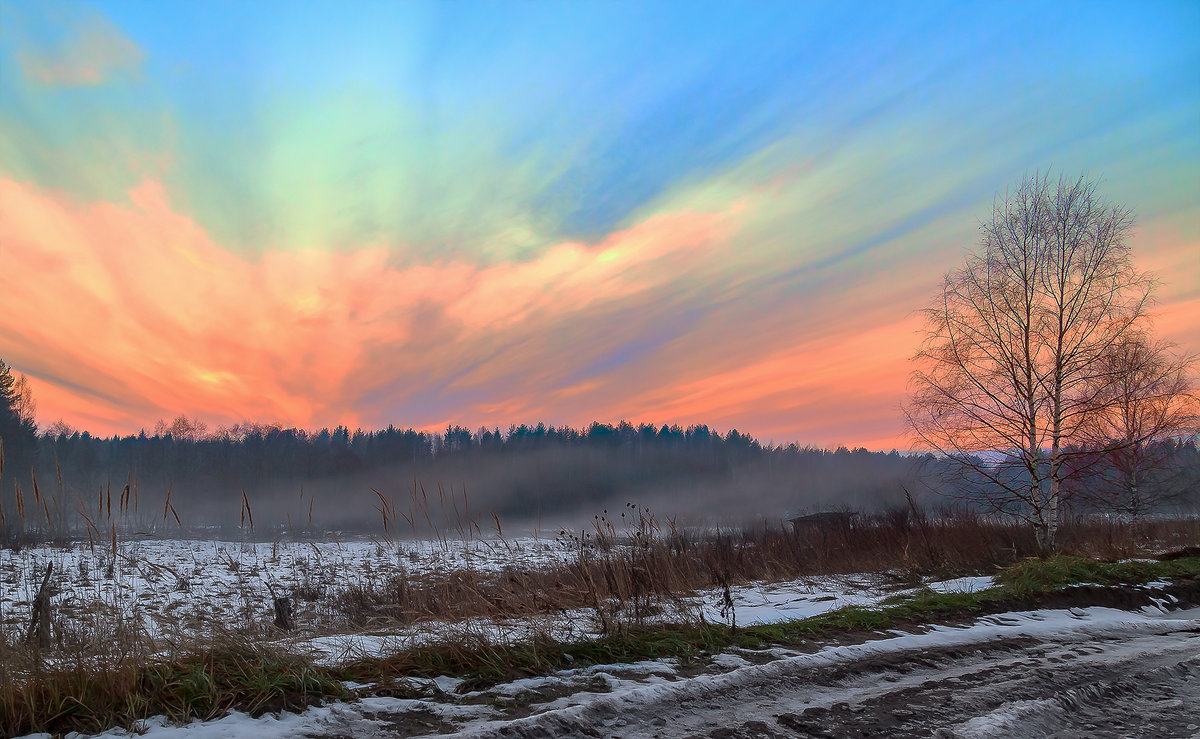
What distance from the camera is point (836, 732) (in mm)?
3609

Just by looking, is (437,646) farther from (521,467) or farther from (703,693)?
(521,467)

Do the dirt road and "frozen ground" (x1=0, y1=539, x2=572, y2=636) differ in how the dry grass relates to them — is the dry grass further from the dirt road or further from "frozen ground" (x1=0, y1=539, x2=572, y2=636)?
the dirt road

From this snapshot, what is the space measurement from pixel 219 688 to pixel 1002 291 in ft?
65.4

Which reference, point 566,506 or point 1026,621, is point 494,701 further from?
point 566,506

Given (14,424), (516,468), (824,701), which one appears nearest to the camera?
(824,701)

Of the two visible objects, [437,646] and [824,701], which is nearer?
[824,701]

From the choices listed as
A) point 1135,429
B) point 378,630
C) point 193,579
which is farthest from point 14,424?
point 1135,429

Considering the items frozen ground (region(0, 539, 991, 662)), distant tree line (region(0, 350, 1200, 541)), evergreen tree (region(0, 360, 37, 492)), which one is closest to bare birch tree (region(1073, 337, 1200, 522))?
distant tree line (region(0, 350, 1200, 541))

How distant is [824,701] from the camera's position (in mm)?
4156

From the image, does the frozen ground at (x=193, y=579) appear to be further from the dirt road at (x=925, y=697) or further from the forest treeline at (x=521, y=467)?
the forest treeline at (x=521, y=467)

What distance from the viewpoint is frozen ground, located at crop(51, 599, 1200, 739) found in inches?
139

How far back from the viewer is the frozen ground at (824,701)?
3543 mm

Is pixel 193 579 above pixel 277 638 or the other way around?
the other way around

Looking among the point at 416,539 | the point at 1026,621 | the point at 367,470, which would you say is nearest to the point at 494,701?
the point at 416,539
